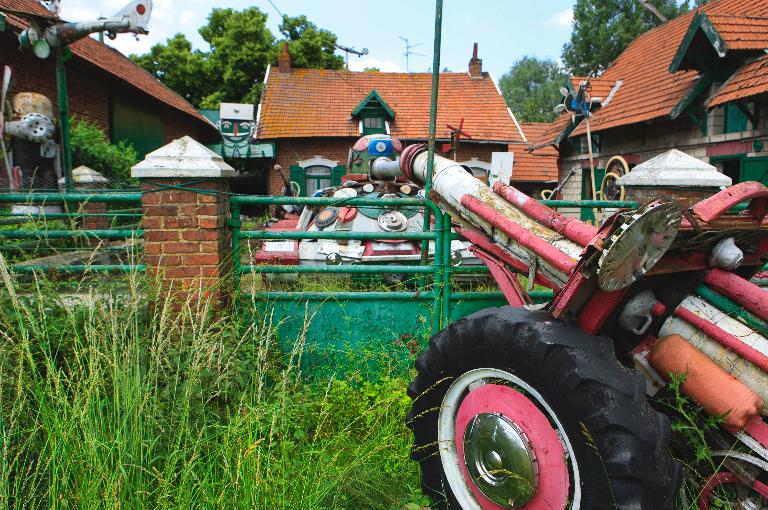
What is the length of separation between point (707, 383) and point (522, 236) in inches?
40.0

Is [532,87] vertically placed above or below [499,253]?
above

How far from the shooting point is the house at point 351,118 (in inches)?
772

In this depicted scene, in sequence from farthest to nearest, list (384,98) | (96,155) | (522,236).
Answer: (384,98), (96,155), (522,236)

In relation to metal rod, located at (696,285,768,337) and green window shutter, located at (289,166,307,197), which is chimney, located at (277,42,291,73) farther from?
metal rod, located at (696,285,768,337)

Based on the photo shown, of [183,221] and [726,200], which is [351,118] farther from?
[726,200]

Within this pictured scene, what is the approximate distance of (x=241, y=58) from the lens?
31.5m

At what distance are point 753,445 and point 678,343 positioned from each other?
0.43 meters

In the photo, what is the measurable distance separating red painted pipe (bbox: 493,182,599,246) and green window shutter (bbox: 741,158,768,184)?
772 centimetres

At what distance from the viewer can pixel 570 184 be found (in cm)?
1545

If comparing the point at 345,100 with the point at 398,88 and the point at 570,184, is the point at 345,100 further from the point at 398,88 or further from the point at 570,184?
the point at 570,184

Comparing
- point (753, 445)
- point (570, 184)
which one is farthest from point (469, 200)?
point (570, 184)

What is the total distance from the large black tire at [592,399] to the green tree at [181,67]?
112ft

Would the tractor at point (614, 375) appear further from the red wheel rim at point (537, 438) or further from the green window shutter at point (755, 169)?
the green window shutter at point (755, 169)

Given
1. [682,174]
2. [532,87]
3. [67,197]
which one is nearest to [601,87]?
[682,174]
